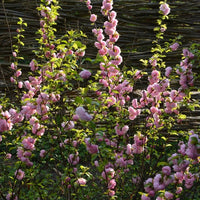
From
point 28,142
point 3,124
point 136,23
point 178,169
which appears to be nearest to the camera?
point 178,169

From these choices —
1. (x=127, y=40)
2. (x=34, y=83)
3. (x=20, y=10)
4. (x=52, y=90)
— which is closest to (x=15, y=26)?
(x=20, y=10)

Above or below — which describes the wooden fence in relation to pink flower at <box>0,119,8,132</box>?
above

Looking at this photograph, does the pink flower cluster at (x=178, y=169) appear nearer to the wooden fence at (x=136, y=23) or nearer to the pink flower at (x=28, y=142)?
the pink flower at (x=28, y=142)

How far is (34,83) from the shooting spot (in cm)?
175

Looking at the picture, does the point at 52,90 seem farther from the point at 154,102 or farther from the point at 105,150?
the point at 154,102

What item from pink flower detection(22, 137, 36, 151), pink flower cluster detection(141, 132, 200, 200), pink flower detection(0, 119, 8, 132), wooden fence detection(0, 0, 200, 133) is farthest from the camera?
wooden fence detection(0, 0, 200, 133)

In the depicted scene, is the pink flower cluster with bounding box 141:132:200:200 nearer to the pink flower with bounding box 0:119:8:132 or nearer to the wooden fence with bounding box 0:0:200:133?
the pink flower with bounding box 0:119:8:132

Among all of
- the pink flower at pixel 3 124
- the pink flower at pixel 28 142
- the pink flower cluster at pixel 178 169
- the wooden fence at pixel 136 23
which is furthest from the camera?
the wooden fence at pixel 136 23

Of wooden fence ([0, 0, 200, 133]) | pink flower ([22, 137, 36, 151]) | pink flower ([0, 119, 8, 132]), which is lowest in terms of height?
pink flower ([22, 137, 36, 151])

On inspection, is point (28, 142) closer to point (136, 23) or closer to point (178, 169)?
point (178, 169)

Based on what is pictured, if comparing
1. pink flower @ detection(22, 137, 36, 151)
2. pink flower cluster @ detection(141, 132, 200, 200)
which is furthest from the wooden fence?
pink flower cluster @ detection(141, 132, 200, 200)

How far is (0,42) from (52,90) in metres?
1.93

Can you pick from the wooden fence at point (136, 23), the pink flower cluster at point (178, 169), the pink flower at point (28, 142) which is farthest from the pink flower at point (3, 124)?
the wooden fence at point (136, 23)

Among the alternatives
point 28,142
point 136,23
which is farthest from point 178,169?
point 136,23
